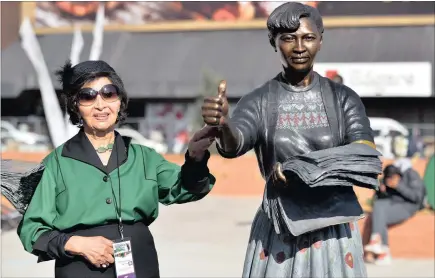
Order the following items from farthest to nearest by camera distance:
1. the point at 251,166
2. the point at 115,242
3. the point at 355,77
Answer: the point at 355,77 < the point at 251,166 < the point at 115,242

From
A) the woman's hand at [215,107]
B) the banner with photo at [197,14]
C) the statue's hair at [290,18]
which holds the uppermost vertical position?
the banner with photo at [197,14]

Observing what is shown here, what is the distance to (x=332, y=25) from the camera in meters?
21.8

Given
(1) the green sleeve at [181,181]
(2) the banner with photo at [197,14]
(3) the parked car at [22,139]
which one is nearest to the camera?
(1) the green sleeve at [181,181]

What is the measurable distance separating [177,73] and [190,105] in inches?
39.3

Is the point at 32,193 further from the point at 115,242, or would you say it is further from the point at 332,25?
the point at 332,25

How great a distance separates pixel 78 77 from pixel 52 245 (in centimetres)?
70

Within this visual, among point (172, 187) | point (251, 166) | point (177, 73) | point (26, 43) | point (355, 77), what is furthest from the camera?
point (177, 73)

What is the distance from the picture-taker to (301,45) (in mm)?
3201

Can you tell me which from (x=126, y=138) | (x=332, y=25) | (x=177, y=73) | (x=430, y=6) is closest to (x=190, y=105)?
(x=177, y=73)

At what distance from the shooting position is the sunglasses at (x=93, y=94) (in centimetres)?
316

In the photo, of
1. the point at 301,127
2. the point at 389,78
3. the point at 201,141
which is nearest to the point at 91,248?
the point at 201,141

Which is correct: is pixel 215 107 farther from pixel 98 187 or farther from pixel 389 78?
pixel 389 78

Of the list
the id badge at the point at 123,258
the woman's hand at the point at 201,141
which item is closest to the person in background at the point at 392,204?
the woman's hand at the point at 201,141

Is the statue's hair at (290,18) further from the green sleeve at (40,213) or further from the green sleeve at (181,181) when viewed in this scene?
the green sleeve at (40,213)
